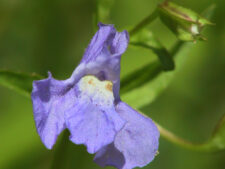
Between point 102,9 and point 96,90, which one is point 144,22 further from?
point 96,90

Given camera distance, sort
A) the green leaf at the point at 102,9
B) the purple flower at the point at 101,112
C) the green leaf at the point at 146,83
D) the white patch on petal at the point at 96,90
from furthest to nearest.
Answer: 1. the green leaf at the point at 146,83
2. the green leaf at the point at 102,9
3. the white patch on petal at the point at 96,90
4. the purple flower at the point at 101,112

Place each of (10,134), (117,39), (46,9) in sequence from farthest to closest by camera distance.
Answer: (46,9) < (10,134) < (117,39)

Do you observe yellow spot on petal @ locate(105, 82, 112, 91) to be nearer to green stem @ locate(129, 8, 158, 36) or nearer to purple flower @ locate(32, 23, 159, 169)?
purple flower @ locate(32, 23, 159, 169)

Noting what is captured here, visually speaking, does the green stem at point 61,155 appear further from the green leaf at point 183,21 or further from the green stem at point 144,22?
the green leaf at point 183,21

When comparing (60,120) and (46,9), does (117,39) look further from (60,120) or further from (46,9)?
(46,9)

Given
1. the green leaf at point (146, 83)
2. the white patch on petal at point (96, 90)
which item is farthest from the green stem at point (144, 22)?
the white patch on petal at point (96, 90)

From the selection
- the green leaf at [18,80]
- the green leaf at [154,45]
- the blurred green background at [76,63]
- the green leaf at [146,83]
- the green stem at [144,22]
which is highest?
the green stem at [144,22]

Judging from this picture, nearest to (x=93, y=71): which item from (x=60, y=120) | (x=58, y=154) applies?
(x=60, y=120)

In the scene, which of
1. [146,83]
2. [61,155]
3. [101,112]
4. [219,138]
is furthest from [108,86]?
[219,138]
